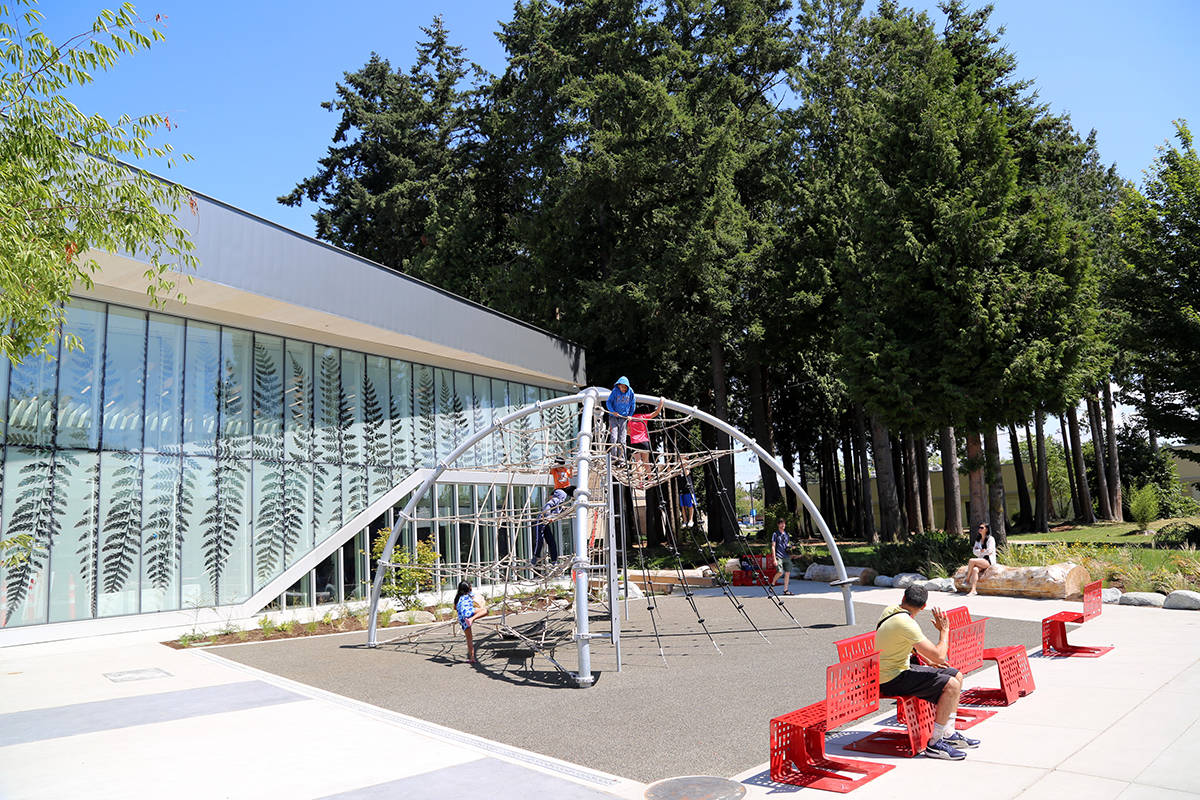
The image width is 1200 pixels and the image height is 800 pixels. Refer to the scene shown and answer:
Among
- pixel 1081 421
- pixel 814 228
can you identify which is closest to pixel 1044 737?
pixel 814 228

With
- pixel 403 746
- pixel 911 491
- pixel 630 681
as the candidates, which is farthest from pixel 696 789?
pixel 911 491

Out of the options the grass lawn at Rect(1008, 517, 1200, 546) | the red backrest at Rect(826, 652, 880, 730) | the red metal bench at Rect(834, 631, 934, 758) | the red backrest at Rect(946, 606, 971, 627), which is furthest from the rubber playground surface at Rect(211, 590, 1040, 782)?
the grass lawn at Rect(1008, 517, 1200, 546)

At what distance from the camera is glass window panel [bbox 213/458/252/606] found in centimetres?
1703

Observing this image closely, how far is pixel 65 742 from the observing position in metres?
7.66

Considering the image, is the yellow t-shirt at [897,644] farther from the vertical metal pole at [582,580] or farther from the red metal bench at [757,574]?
the red metal bench at [757,574]

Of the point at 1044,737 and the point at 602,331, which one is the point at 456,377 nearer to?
the point at 602,331

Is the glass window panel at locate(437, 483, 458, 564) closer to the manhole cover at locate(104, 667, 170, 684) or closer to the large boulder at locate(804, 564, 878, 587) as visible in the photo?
the large boulder at locate(804, 564, 878, 587)

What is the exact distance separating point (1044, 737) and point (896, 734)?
3.95 ft

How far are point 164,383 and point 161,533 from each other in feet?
10.0

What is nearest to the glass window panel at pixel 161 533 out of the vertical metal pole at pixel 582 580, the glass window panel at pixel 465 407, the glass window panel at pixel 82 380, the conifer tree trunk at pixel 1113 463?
the glass window panel at pixel 82 380

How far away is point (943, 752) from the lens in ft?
20.7

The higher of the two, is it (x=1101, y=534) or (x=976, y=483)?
(x=976, y=483)

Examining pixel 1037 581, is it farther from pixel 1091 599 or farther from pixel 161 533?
pixel 161 533

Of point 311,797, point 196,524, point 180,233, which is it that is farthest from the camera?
point 196,524
